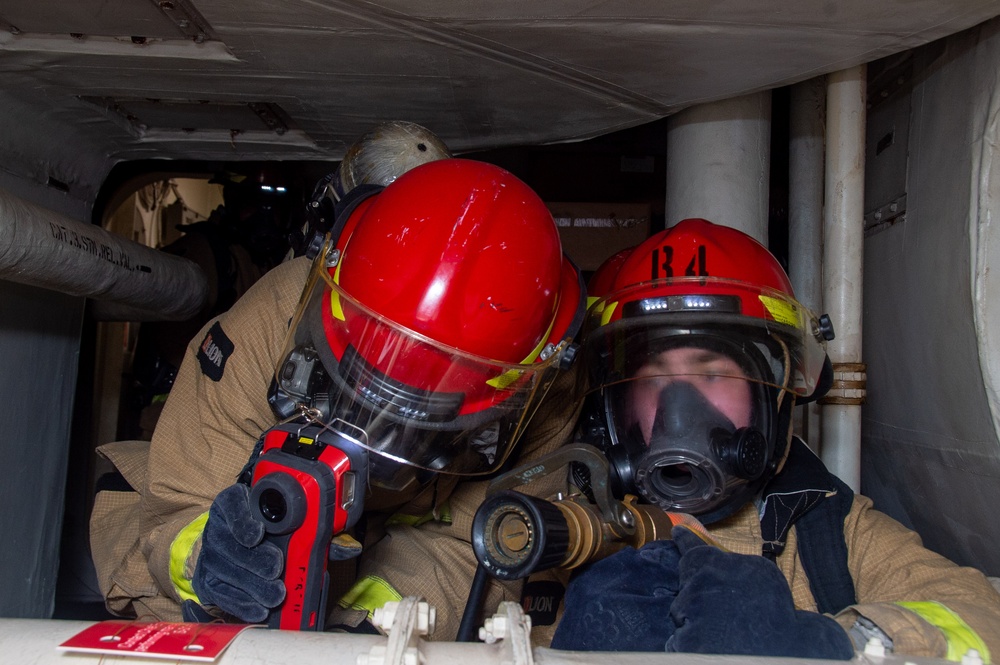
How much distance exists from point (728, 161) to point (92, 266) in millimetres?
1861

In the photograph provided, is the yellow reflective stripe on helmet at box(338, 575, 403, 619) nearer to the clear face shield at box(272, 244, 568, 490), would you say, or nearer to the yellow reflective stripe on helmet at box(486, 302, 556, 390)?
the clear face shield at box(272, 244, 568, 490)

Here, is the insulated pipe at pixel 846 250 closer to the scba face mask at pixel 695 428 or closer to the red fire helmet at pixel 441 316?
the scba face mask at pixel 695 428

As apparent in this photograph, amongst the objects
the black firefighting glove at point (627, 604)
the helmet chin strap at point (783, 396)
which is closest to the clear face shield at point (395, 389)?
the black firefighting glove at point (627, 604)

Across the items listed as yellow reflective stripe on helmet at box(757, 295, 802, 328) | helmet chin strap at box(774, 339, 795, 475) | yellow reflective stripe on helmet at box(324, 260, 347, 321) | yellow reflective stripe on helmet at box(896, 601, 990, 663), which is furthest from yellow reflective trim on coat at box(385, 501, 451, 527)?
yellow reflective stripe on helmet at box(896, 601, 990, 663)

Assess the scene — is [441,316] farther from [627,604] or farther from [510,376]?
[627,604]

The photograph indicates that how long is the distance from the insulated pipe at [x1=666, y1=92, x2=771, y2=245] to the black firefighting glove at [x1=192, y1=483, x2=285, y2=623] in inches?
59.3

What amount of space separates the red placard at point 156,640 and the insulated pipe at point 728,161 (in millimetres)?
1731

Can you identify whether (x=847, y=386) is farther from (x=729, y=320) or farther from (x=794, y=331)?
(x=729, y=320)

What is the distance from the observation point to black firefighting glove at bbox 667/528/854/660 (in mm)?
1135

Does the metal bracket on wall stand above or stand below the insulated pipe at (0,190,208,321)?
→ above

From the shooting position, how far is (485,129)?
8.04 ft

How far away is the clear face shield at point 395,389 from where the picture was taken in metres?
1.42

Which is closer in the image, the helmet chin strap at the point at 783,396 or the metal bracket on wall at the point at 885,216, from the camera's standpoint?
the helmet chin strap at the point at 783,396

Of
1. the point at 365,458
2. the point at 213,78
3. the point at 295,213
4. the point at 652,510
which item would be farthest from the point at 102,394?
the point at 652,510
